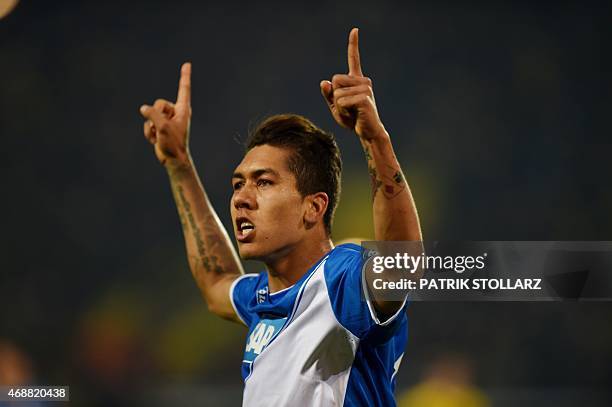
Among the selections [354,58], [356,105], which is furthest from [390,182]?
[354,58]

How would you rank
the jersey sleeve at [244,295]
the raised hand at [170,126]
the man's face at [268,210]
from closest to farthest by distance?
the man's face at [268,210]
the jersey sleeve at [244,295]
the raised hand at [170,126]

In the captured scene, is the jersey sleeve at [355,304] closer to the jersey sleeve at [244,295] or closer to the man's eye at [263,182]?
the man's eye at [263,182]

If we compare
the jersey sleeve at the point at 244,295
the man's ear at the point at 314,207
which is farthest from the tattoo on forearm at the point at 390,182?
the jersey sleeve at the point at 244,295

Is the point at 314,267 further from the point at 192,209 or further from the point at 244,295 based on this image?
the point at 192,209

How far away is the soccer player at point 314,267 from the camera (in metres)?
1.58

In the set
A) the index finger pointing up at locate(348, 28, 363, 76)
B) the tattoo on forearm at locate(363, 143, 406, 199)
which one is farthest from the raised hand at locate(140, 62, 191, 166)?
the tattoo on forearm at locate(363, 143, 406, 199)

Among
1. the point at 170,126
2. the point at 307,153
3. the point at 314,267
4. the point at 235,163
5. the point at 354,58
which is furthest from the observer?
the point at 235,163

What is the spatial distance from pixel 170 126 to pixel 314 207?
78 centimetres

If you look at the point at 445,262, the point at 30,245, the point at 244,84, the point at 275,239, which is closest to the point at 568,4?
the point at 244,84

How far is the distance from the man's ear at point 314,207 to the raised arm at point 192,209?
0.62 meters

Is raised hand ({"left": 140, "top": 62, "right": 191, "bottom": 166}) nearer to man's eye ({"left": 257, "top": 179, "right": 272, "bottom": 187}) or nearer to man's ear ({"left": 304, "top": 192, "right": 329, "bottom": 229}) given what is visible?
man's eye ({"left": 257, "top": 179, "right": 272, "bottom": 187})

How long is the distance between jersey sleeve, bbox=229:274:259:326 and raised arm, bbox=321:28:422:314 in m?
0.80

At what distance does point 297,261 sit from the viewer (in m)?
1.98

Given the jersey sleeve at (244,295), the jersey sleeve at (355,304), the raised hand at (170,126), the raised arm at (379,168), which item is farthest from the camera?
the raised hand at (170,126)
